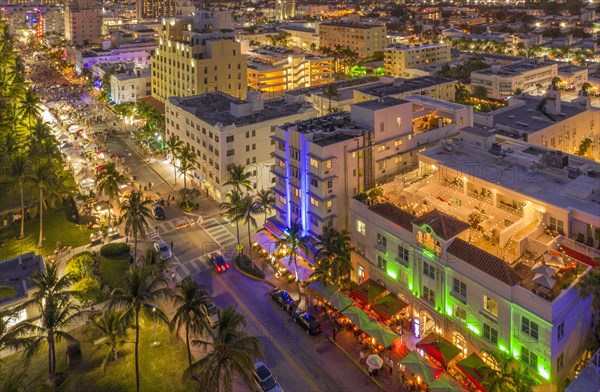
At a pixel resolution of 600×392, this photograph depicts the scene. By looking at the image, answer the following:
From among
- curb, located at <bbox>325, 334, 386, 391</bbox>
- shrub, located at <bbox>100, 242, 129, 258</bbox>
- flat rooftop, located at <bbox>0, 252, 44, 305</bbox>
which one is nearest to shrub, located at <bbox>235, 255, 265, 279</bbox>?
shrub, located at <bbox>100, 242, 129, 258</bbox>

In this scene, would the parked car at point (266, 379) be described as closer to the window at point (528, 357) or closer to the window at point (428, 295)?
the window at point (428, 295)

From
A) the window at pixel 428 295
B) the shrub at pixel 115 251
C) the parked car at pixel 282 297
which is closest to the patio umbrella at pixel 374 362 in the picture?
the window at pixel 428 295

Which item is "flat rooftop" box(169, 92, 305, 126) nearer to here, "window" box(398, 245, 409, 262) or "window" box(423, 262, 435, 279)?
"window" box(398, 245, 409, 262)

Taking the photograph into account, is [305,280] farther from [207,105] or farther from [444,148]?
[207,105]

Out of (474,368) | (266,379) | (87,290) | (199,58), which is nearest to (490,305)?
(474,368)

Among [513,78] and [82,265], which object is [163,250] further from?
[513,78]

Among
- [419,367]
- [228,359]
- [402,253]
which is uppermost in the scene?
[402,253]
